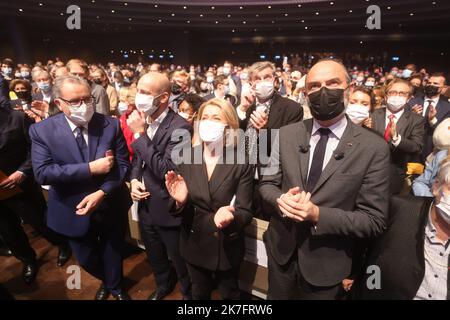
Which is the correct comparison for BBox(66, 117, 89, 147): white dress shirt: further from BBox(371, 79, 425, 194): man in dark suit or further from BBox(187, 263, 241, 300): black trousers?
BBox(371, 79, 425, 194): man in dark suit

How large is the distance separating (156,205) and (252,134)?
921 mm

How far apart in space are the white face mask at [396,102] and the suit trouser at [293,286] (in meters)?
2.17

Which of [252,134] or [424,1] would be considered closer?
[252,134]

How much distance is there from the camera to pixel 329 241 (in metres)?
1.45

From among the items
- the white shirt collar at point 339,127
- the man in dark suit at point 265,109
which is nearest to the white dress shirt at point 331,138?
the white shirt collar at point 339,127

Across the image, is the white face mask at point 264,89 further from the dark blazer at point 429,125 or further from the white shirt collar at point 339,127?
the dark blazer at point 429,125

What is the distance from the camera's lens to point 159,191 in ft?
6.55

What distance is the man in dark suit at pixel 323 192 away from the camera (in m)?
1.34

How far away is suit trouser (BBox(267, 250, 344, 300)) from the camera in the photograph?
1482 millimetres

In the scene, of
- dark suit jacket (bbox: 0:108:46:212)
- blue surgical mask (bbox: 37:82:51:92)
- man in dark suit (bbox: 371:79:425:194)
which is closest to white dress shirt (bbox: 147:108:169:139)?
dark suit jacket (bbox: 0:108:46:212)

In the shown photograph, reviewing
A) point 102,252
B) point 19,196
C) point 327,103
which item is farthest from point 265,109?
point 19,196

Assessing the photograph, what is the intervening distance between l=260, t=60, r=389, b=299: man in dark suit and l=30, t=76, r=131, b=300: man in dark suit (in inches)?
44.9
